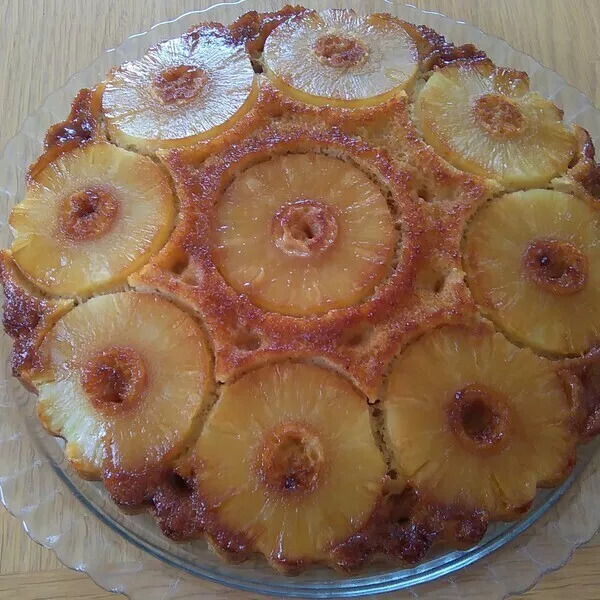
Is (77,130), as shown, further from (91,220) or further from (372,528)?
(372,528)

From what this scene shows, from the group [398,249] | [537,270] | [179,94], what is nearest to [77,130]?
[179,94]

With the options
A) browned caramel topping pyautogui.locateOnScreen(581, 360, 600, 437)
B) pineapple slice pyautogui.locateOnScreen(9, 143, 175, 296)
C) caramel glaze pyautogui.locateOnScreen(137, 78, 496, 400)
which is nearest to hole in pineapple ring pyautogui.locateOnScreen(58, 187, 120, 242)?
pineapple slice pyautogui.locateOnScreen(9, 143, 175, 296)

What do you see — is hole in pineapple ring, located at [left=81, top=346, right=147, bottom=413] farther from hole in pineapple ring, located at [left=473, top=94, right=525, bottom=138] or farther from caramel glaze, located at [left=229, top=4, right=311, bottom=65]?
hole in pineapple ring, located at [left=473, top=94, right=525, bottom=138]

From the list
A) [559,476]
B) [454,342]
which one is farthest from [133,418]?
[559,476]

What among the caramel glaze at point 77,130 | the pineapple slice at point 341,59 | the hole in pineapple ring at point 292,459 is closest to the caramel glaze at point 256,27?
the pineapple slice at point 341,59

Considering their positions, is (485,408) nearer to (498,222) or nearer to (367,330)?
(367,330)

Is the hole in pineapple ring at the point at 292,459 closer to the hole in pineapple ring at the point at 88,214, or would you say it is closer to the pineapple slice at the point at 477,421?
the pineapple slice at the point at 477,421

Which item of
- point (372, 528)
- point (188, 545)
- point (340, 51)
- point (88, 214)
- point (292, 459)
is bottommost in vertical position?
point (188, 545)
